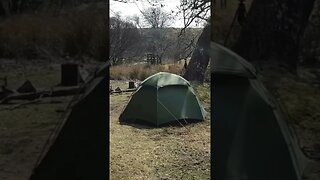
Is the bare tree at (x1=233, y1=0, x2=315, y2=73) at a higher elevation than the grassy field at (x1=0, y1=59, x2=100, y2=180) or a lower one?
higher

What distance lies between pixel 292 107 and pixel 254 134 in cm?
26

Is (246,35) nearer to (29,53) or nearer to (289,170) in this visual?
(289,170)

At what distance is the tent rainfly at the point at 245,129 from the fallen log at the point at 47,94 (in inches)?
31.1

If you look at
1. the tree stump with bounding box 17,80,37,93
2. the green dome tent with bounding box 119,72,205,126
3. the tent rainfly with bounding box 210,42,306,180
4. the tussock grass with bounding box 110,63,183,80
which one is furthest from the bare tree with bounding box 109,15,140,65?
the tree stump with bounding box 17,80,37,93

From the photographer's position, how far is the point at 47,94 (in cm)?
205

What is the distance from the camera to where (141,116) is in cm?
803

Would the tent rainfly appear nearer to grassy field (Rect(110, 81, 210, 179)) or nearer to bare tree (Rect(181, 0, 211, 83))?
grassy field (Rect(110, 81, 210, 179))

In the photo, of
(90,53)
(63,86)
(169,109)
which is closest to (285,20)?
(90,53)

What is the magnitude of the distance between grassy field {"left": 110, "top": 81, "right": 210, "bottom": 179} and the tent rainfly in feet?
7.41

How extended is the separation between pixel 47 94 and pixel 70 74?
0.15m

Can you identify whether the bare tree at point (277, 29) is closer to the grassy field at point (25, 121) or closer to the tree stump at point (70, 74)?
the tree stump at point (70, 74)

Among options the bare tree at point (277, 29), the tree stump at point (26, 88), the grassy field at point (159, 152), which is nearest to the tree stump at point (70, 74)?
the tree stump at point (26, 88)

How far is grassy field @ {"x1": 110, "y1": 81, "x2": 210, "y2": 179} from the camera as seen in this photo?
4.82 m

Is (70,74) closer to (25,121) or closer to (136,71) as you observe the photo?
(25,121)
